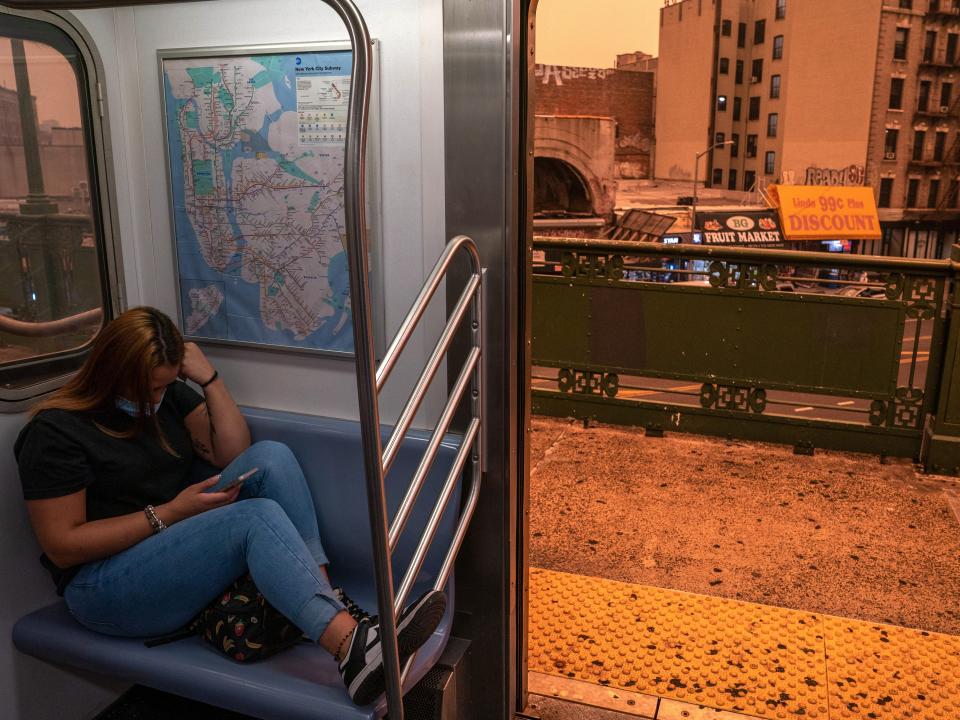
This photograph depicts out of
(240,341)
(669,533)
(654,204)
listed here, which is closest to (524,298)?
(240,341)

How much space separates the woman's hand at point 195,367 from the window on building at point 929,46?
51.3m

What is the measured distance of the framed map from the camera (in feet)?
8.56

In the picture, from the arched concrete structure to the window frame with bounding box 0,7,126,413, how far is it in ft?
91.2

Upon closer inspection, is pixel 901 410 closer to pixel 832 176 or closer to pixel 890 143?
pixel 832 176

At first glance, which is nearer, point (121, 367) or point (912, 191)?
point (121, 367)

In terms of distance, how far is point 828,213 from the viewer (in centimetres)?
2920

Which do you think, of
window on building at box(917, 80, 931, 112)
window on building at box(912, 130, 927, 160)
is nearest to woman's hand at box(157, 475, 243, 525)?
window on building at box(912, 130, 927, 160)

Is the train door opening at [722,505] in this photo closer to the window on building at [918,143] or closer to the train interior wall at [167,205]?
the train interior wall at [167,205]

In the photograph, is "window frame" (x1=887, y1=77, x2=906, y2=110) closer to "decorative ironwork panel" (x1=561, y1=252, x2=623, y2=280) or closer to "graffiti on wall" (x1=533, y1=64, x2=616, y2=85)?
"graffiti on wall" (x1=533, y1=64, x2=616, y2=85)

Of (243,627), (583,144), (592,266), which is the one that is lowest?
(243,627)

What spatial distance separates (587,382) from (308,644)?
4.02 m

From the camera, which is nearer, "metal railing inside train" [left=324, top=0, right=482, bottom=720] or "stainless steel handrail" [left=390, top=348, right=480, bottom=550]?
"metal railing inside train" [left=324, top=0, right=482, bottom=720]

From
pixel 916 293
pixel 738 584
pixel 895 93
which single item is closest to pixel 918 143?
pixel 895 93

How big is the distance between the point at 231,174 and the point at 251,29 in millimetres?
502
